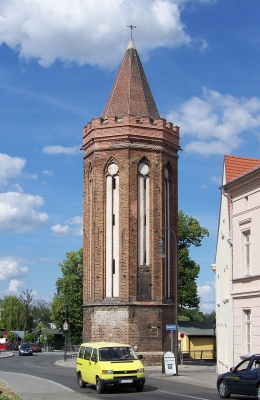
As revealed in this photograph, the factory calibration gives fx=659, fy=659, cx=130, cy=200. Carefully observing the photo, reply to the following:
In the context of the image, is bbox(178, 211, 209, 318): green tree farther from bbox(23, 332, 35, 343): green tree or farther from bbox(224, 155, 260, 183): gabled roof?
bbox(23, 332, 35, 343): green tree

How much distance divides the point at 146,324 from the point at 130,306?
1.63 meters

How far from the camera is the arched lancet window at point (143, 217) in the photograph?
146ft

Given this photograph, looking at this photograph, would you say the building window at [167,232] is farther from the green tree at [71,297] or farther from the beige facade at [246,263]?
the green tree at [71,297]

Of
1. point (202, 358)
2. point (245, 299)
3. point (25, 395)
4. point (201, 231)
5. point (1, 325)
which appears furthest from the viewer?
point (1, 325)

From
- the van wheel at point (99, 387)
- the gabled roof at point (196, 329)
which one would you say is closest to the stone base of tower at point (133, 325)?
the gabled roof at point (196, 329)

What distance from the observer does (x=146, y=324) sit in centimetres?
4359

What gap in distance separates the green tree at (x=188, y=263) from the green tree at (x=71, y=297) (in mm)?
12449

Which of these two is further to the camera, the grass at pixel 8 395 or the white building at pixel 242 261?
the white building at pixel 242 261

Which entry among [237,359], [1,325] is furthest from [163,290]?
[1,325]

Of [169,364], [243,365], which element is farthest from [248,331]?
[169,364]

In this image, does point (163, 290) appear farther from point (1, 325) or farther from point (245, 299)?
point (1, 325)

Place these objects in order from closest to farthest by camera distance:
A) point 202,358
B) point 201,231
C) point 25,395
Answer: point 25,395, point 202,358, point 201,231

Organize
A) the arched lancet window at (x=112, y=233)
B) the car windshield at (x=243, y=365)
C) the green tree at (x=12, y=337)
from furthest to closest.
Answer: the green tree at (x=12, y=337) < the arched lancet window at (x=112, y=233) < the car windshield at (x=243, y=365)

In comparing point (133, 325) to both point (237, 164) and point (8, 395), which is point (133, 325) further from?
point (8, 395)
